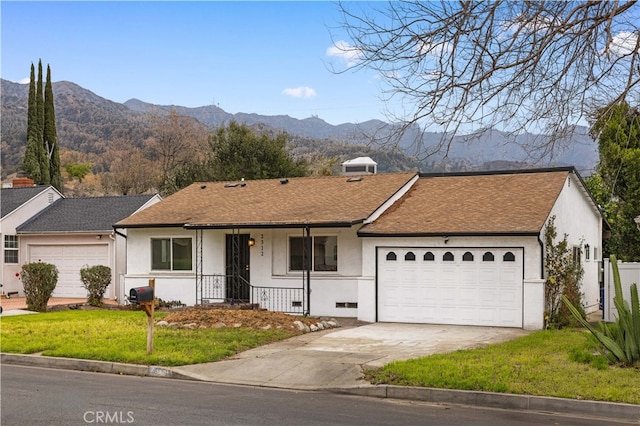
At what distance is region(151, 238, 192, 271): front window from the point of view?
24922 millimetres

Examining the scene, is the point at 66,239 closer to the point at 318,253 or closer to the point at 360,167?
the point at 360,167

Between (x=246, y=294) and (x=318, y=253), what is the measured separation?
2.92 metres

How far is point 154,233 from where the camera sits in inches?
1001

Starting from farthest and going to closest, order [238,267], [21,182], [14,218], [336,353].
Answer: [21,182]
[14,218]
[238,267]
[336,353]

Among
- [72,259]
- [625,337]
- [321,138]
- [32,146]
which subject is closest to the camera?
[625,337]

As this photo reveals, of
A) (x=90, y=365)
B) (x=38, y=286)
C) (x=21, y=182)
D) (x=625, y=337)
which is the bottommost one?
(x=90, y=365)

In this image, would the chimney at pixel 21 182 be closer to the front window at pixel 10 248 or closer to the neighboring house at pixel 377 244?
the front window at pixel 10 248

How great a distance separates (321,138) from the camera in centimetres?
10400

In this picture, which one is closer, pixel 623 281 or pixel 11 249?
pixel 623 281

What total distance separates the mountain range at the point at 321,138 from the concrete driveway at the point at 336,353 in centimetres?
374

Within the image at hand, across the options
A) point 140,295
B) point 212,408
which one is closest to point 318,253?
point 140,295

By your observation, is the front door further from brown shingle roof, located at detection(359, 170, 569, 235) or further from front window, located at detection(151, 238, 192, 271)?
brown shingle roof, located at detection(359, 170, 569, 235)

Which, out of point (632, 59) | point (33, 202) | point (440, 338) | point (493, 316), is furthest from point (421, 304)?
point (33, 202)

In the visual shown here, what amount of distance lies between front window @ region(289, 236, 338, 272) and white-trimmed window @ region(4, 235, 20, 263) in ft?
46.5
